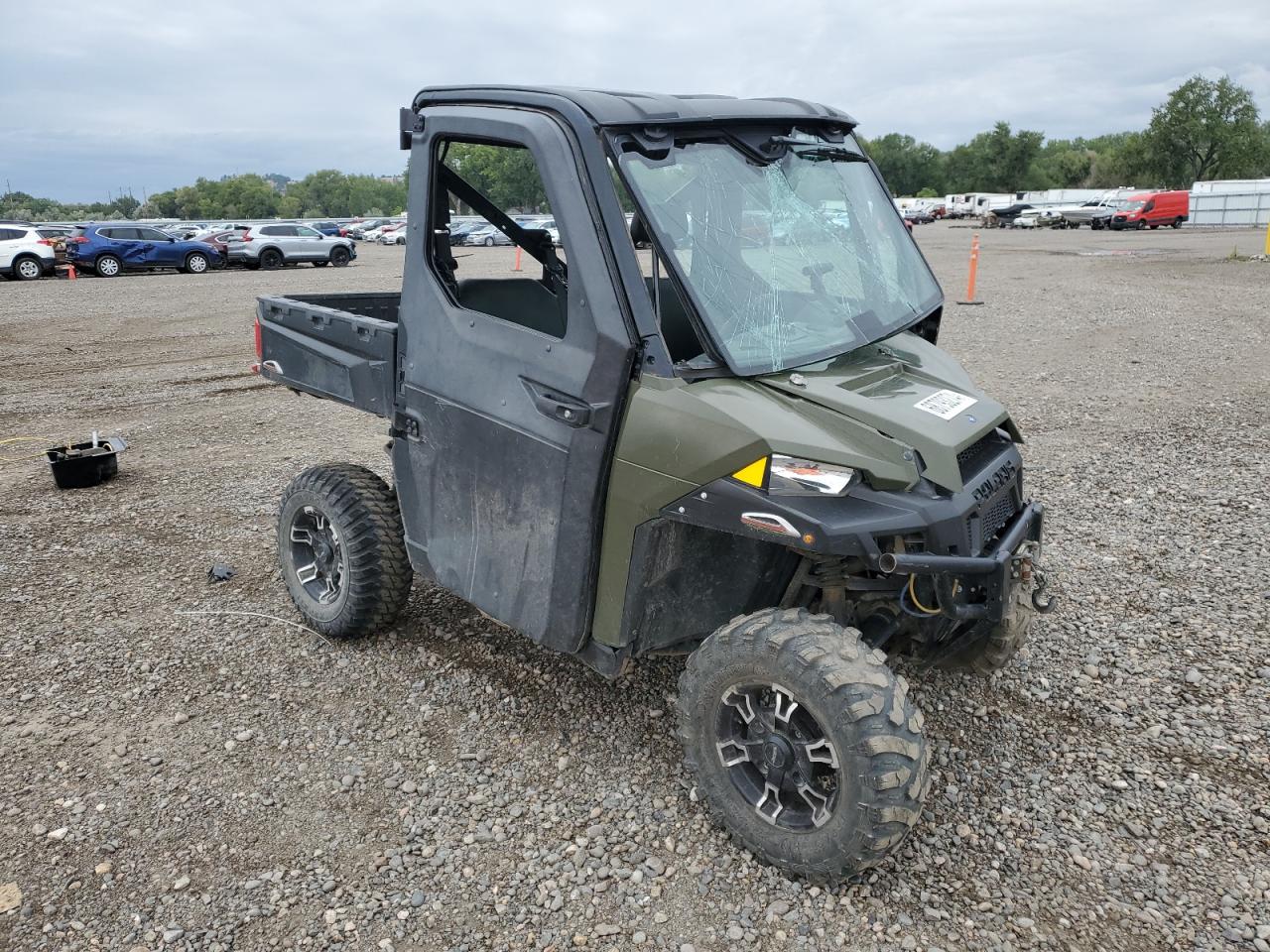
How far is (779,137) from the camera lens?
136 inches

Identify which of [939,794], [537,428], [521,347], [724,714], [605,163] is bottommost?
[939,794]

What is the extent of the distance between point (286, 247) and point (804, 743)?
31419mm

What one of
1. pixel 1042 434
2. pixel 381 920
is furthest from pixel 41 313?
pixel 381 920

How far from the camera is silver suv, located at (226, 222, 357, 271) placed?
100 ft

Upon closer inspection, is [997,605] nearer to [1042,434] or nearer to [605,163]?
[605,163]

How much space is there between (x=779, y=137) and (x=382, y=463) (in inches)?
199

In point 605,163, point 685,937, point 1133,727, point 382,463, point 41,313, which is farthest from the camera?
point 41,313

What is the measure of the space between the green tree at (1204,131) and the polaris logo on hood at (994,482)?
91422mm

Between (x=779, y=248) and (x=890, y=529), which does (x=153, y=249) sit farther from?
(x=890, y=529)

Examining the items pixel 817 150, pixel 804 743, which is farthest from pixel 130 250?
→ pixel 804 743

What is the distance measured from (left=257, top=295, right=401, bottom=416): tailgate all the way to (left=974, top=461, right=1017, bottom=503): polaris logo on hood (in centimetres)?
228

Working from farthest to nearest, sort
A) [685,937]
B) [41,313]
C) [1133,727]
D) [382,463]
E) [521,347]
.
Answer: [41,313]
[382,463]
[1133,727]
[521,347]
[685,937]

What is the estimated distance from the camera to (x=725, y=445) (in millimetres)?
2846

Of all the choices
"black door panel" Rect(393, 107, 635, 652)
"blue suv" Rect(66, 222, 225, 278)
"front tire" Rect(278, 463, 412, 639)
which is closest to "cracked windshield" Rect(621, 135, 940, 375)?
"black door panel" Rect(393, 107, 635, 652)
